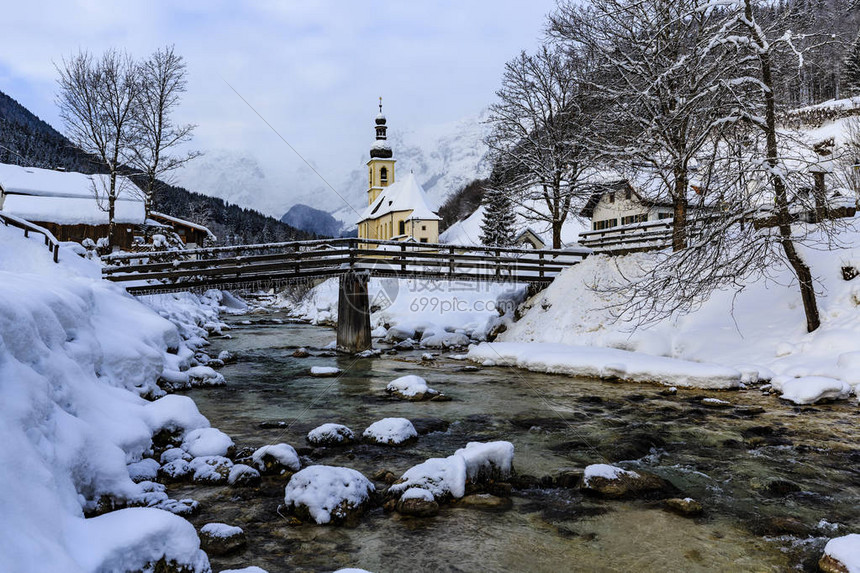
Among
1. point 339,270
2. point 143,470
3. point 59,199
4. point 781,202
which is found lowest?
point 143,470

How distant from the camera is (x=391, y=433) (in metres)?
8.88

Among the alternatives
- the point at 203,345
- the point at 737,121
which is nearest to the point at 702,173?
the point at 737,121

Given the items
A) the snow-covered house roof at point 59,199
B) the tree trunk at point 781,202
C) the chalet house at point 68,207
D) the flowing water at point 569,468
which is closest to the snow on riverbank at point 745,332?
the tree trunk at point 781,202

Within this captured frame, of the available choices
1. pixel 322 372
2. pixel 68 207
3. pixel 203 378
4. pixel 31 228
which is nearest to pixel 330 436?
pixel 203 378

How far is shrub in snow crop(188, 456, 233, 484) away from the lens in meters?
6.97

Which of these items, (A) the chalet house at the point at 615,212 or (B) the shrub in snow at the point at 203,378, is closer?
(B) the shrub in snow at the point at 203,378

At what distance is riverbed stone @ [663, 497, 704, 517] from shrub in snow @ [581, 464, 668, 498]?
0.44 m

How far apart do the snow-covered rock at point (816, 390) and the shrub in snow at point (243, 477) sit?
1118cm

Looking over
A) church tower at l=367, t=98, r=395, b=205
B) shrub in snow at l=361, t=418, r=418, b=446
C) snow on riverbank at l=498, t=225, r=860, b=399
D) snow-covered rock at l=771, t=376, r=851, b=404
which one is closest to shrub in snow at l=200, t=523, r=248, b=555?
shrub in snow at l=361, t=418, r=418, b=446

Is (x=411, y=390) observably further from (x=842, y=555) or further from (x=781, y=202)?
(x=781, y=202)

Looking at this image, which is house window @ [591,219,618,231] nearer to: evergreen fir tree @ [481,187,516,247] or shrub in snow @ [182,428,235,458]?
evergreen fir tree @ [481,187,516,247]

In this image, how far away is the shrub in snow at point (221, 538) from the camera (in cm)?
520

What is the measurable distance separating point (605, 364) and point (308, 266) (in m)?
11.6

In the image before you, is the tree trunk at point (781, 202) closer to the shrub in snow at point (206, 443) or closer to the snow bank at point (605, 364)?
the snow bank at point (605, 364)
